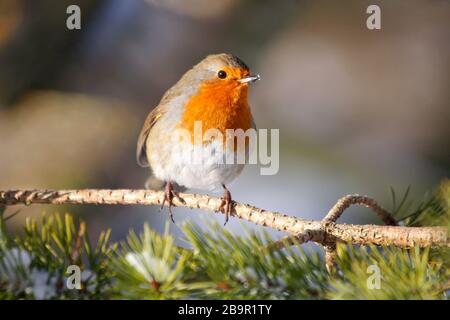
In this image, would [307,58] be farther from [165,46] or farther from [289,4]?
[165,46]

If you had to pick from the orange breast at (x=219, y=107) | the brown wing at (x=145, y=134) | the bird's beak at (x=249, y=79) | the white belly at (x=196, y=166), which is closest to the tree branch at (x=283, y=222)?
the white belly at (x=196, y=166)

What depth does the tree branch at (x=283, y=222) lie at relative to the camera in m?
1.51

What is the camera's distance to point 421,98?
3.74m

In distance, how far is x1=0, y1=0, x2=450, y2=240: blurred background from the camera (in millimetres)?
3273

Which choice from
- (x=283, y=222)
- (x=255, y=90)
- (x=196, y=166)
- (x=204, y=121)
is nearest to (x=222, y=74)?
(x=204, y=121)

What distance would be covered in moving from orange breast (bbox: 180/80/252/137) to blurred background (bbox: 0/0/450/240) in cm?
48

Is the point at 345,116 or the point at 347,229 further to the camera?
the point at 345,116

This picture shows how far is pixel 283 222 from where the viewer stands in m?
1.68

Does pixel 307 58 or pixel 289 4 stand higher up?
pixel 289 4

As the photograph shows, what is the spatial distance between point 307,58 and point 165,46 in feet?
3.12

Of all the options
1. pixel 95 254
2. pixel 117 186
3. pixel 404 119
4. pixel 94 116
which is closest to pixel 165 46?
pixel 94 116

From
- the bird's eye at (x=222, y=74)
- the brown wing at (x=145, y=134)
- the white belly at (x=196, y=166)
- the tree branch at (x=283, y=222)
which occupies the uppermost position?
the bird's eye at (x=222, y=74)

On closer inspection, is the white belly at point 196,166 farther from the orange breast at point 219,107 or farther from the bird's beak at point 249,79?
the bird's beak at point 249,79

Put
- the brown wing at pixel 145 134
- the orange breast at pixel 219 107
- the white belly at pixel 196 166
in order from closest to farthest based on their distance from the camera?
the white belly at pixel 196 166 < the orange breast at pixel 219 107 < the brown wing at pixel 145 134
